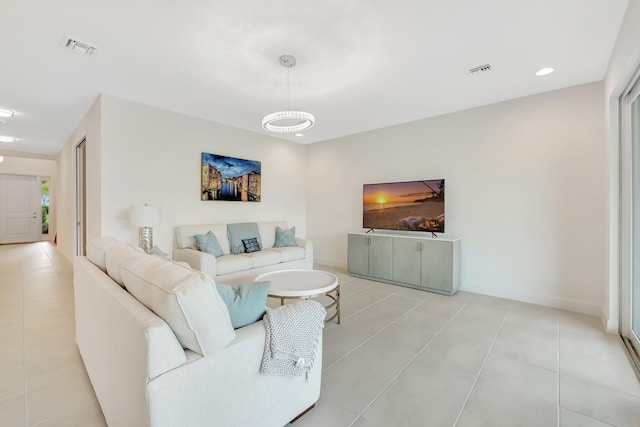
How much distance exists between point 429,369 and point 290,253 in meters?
2.96

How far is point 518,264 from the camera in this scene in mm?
3693

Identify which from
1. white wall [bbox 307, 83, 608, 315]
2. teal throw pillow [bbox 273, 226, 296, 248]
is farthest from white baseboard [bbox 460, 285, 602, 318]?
teal throw pillow [bbox 273, 226, 296, 248]

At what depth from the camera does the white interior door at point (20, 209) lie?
8.43 meters

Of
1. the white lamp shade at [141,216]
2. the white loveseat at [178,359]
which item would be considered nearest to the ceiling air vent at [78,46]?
the white lamp shade at [141,216]

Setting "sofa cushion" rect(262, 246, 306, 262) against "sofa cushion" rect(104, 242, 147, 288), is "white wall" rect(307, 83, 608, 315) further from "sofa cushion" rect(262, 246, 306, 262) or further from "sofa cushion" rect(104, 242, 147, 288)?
"sofa cushion" rect(104, 242, 147, 288)

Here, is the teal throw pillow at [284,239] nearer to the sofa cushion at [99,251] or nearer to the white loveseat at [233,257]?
the white loveseat at [233,257]

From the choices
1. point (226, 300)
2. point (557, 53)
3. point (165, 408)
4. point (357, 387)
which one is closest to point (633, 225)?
point (557, 53)

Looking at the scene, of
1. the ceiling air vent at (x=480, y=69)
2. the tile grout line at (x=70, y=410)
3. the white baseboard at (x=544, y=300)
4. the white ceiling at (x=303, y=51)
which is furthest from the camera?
the white baseboard at (x=544, y=300)

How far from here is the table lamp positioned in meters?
3.49

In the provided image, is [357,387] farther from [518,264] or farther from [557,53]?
[557,53]

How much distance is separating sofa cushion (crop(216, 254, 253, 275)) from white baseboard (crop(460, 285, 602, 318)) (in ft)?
10.7

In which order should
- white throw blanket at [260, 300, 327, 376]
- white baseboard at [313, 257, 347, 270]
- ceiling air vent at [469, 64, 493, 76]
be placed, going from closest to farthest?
white throw blanket at [260, 300, 327, 376] < ceiling air vent at [469, 64, 493, 76] < white baseboard at [313, 257, 347, 270]

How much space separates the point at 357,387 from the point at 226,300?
1.17 metres

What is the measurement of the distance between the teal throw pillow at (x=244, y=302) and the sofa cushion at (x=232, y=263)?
2.46 m
